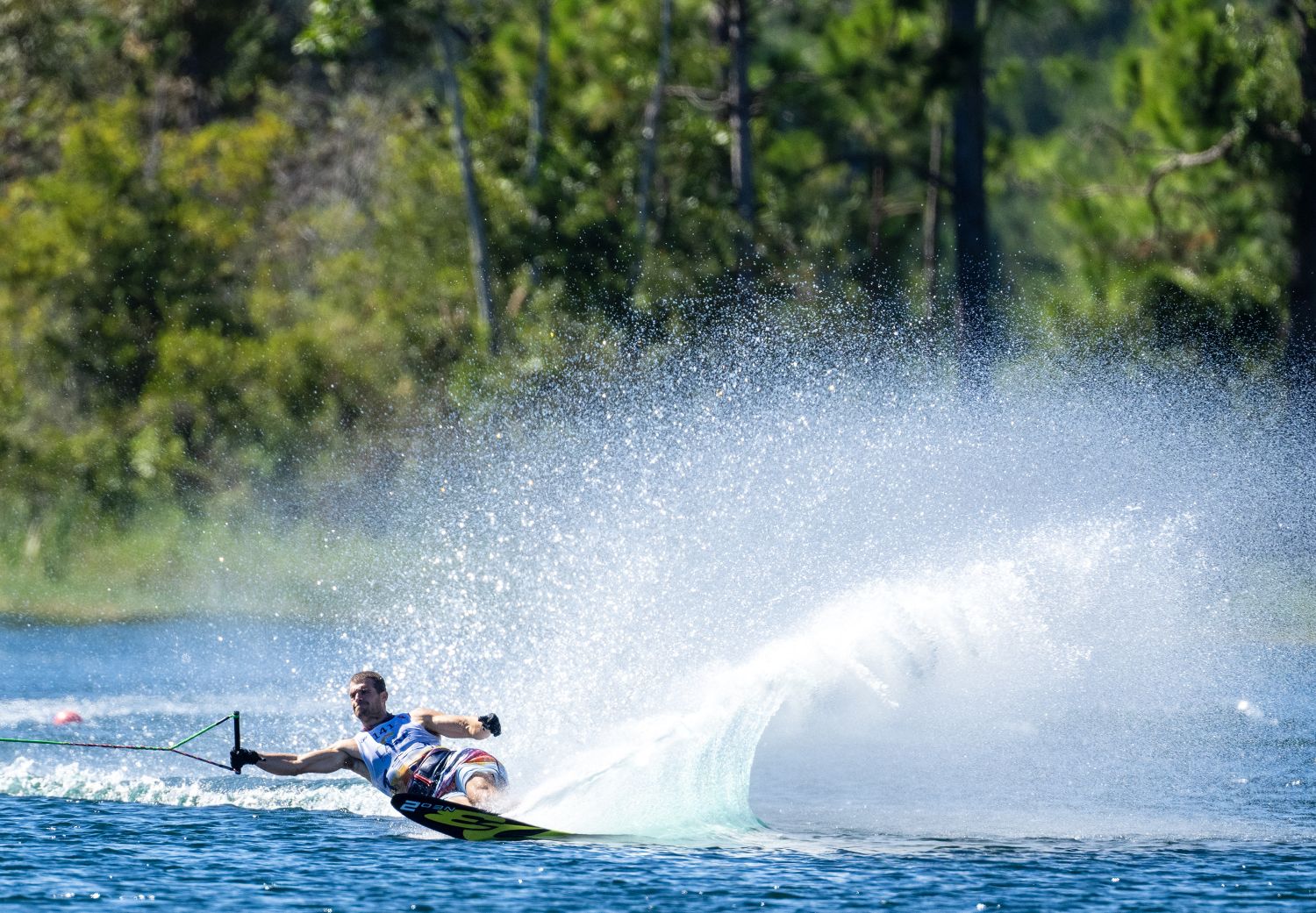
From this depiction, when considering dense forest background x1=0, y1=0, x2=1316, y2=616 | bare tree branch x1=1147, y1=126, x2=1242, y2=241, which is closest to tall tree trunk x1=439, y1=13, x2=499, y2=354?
dense forest background x1=0, y1=0, x2=1316, y2=616

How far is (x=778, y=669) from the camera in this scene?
14039 millimetres

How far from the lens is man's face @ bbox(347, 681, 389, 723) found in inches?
524

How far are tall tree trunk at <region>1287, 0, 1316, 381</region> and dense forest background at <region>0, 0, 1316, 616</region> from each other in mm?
49

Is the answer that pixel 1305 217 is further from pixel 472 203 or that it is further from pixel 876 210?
pixel 472 203

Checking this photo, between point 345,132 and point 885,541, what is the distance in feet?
68.0

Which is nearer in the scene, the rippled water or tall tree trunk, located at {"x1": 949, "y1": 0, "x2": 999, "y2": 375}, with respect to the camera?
the rippled water

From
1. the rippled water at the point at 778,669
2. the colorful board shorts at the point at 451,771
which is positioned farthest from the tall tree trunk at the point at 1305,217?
the colorful board shorts at the point at 451,771

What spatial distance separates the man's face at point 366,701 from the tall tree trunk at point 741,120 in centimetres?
1599

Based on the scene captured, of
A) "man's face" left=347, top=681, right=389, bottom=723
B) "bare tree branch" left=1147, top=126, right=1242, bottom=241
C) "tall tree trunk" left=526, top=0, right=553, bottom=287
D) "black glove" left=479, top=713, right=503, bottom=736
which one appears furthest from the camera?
"tall tree trunk" left=526, top=0, right=553, bottom=287

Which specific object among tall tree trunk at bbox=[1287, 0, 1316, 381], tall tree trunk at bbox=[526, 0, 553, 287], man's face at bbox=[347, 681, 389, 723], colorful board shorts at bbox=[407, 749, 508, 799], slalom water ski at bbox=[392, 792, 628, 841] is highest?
tall tree trunk at bbox=[526, 0, 553, 287]

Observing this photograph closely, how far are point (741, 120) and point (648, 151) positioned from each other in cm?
162

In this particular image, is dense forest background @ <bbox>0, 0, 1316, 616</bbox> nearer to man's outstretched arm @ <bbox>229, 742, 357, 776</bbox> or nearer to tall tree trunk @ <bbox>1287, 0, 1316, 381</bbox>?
tall tree trunk @ <bbox>1287, 0, 1316, 381</bbox>

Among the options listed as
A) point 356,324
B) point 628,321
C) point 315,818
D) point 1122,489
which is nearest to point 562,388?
point 628,321

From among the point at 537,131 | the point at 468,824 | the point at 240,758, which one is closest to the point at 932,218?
the point at 537,131
